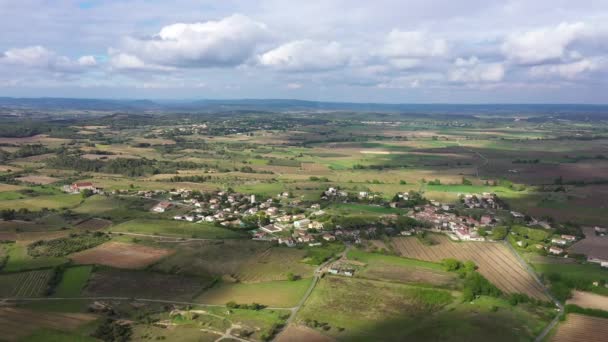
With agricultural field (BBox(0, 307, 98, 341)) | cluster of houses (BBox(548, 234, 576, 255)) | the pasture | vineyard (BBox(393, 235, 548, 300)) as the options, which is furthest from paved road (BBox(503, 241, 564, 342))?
agricultural field (BBox(0, 307, 98, 341))

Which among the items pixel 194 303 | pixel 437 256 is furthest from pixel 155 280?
pixel 437 256

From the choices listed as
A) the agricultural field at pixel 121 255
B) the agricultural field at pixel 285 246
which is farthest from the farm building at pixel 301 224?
the agricultural field at pixel 121 255

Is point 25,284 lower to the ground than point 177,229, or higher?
lower

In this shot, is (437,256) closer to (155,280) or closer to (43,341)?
(155,280)

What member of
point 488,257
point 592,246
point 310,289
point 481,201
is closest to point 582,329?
point 488,257

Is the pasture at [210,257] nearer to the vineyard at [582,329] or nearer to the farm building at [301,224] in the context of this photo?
the farm building at [301,224]

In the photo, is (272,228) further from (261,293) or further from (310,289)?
(261,293)

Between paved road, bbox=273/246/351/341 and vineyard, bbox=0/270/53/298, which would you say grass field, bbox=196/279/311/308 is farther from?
vineyard, bbox=0/270/53/298
